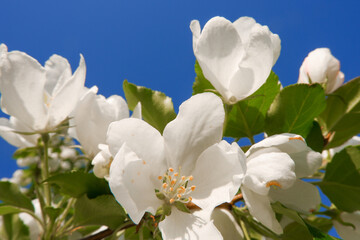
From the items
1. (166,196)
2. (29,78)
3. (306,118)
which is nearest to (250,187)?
(166,196)


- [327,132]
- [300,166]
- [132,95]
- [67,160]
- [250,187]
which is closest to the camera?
[250,187]

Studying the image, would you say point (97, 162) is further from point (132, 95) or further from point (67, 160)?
point (67, 160)

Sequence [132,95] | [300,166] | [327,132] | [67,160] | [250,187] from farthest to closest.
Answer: [67,160] → [327,132] → [132,95] → [300,166] → [250,187]

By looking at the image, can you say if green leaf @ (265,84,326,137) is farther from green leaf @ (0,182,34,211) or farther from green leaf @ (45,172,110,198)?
green leaf @ (0,182,34,211)

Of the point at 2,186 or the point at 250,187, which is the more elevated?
the point at 2,186

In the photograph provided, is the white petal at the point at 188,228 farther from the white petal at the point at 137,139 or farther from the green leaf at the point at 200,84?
the green leaf at the point at 200,84

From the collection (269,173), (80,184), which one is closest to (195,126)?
(269,173)
